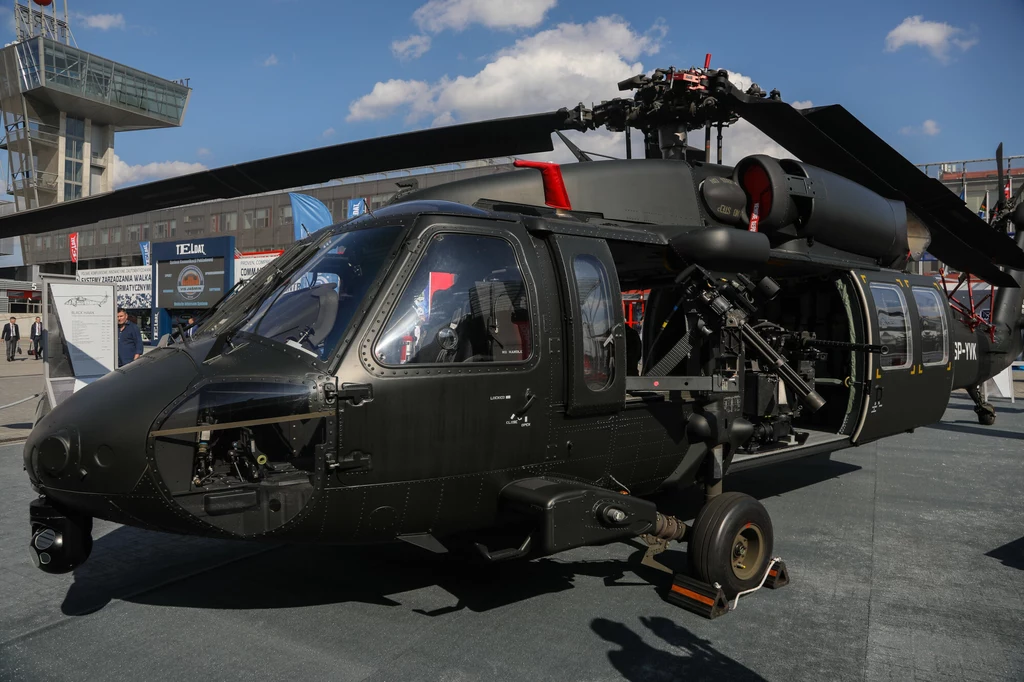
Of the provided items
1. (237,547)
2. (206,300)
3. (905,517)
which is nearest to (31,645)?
(237,547)

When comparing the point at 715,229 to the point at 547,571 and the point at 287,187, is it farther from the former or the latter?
the point at 287,187

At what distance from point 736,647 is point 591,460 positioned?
54.6 inches

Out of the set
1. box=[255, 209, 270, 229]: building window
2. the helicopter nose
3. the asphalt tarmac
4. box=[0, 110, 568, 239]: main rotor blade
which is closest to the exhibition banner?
the asphalt tarmac

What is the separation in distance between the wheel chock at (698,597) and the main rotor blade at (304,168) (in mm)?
3798

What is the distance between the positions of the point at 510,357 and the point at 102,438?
220cm

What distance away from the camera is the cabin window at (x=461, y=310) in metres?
4.03

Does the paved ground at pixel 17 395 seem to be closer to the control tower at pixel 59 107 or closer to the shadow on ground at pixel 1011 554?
the shadow on ground at pixel 1011 554

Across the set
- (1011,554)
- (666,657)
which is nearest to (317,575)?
(666,657)

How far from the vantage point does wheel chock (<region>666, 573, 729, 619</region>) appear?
15.0ft

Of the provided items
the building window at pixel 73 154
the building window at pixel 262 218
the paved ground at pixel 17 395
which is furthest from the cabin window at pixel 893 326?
the building window at pixel 73 154

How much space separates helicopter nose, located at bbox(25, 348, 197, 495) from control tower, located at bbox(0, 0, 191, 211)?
192 ft

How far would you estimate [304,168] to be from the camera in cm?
570

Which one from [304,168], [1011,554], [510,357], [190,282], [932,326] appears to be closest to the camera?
[510,357]

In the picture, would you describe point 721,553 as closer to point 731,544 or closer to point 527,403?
point 731,544
